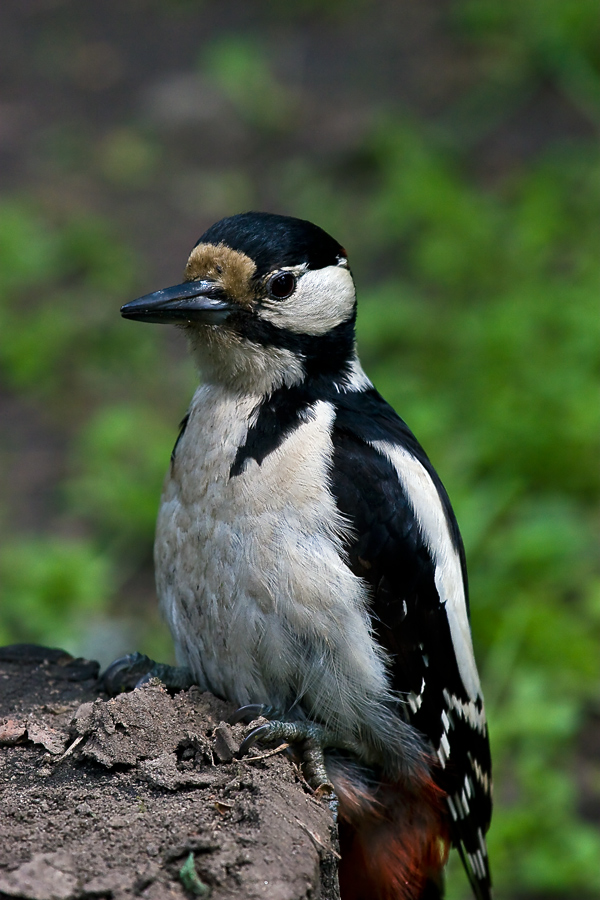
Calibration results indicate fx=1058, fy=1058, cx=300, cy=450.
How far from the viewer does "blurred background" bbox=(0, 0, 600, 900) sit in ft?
14.8

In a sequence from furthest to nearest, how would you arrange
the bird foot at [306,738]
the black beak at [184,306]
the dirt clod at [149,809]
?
the black beak at [184,306]
the bird foot at [306,738]
the dirt clod at [149,809]

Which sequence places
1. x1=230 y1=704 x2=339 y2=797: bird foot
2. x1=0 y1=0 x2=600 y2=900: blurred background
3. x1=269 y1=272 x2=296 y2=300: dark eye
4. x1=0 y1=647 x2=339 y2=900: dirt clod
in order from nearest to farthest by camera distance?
x1=0 y1=647 x2=339 y2=900: dirt clod < x1=230 y1=704 x2=339 y2=797: bird foot < x1=269 y1=272 x2=296 y2=300: dark eye < x1=0 y1=0 x2=600 y2=900: blurred background

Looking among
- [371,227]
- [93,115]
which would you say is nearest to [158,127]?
[93,115]

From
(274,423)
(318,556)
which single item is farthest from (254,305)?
(318,556)

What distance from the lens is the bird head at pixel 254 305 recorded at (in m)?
2.58

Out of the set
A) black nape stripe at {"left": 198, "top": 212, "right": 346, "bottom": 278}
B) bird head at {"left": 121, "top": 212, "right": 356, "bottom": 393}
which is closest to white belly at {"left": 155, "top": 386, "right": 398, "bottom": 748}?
bird head at {"left": 121, "top": 212, "right": 356, "bottom": 393}

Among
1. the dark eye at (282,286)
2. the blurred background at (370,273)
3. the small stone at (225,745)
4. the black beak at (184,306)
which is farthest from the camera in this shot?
the blurred background at (370,273)

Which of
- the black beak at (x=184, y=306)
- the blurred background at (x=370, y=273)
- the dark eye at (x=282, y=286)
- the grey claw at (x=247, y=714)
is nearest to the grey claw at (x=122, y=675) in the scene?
the grey claw at (x=247, y=714)

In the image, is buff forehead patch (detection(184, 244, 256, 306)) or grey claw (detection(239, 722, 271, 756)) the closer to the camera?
grey claw (detection(239, 722, 271, 756))

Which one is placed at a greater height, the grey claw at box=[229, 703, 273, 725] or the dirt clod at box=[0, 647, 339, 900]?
the grey claw at box=[229, 703, 273, 725]

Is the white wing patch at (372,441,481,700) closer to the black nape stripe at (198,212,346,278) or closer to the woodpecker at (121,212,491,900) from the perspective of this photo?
the woodpecker at (121,212,491,900)

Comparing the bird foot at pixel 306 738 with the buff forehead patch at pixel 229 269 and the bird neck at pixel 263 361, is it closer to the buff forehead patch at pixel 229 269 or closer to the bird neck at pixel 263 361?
the bird neck at pixel 263 361

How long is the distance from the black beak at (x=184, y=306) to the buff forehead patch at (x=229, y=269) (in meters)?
0.02

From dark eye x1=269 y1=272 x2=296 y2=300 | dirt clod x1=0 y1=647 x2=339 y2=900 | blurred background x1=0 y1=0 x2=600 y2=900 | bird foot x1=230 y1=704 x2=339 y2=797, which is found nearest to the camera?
dirt clod x1=0 y1=647 x2=339 y2=900
